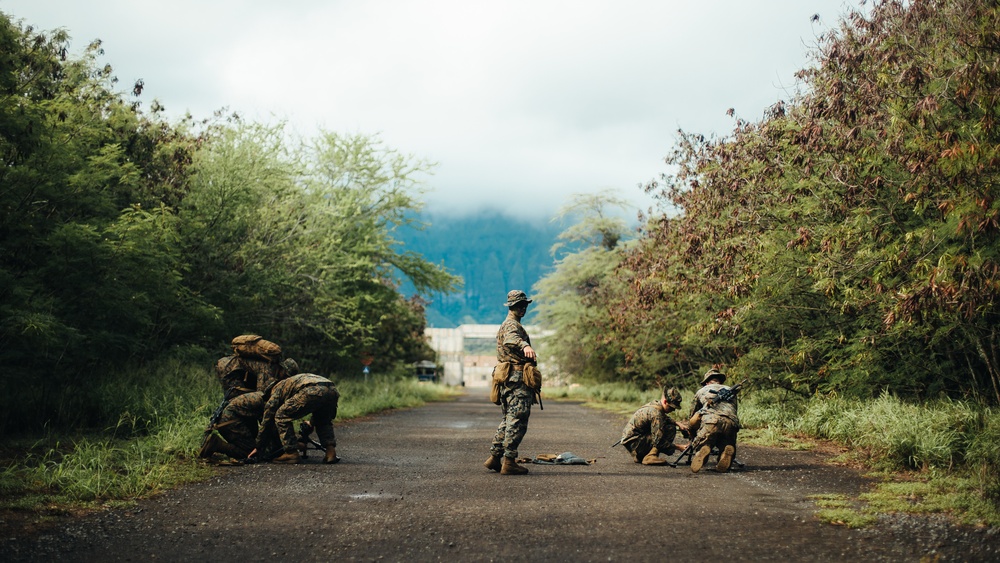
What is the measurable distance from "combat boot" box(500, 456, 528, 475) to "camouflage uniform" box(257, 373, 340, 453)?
7.44ft

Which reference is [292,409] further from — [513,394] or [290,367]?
[513,394]

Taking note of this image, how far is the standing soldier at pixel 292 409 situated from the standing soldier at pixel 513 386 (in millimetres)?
2135

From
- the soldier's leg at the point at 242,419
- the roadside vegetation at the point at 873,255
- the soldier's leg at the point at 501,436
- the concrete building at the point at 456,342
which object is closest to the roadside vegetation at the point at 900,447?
the roadside vegetation at the point at 873,255

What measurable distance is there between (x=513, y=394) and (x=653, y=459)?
241cm

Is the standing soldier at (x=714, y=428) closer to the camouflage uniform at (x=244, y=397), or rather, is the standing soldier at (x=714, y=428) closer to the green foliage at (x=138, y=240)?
the camouflage uniform at (x=244, y=397)

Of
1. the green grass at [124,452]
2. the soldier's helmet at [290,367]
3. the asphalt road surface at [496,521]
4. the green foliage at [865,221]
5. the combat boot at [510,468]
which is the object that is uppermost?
the green foliage at [865,221]

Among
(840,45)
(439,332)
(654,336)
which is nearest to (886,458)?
(840,45)

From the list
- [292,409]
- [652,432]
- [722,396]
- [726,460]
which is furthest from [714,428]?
[292,409]

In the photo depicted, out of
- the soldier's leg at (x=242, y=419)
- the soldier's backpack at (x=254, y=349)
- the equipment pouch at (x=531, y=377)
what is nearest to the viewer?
the equipment pouch at (x=531, y=377)

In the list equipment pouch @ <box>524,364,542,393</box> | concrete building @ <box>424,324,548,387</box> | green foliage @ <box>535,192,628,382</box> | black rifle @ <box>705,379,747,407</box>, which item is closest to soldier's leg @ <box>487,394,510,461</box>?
equipment pouch @ <box>524,364,542,393</box>

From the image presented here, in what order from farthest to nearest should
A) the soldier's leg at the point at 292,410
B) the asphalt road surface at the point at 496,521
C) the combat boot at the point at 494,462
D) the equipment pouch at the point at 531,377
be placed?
Result: 1. the soldier's leg at the point at 292,410
2. the combat boot at the point at 494,462
3. the equipment pouch at the point at 531,377
4. the asphalt road surface at the point at 496,521

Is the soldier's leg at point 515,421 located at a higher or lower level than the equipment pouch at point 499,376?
lower

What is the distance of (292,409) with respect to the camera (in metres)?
11.1

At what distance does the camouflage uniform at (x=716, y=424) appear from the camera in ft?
36.3
